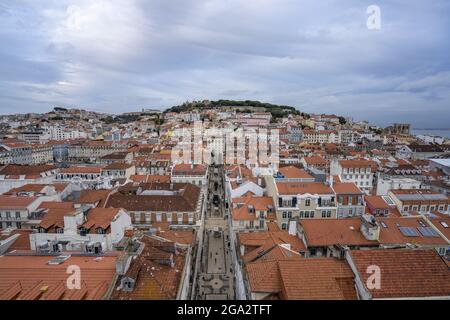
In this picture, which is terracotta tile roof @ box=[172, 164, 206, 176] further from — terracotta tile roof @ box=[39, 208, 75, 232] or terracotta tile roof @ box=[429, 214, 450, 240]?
terracotta tile roof @ box=[429, 214, 450, 240]

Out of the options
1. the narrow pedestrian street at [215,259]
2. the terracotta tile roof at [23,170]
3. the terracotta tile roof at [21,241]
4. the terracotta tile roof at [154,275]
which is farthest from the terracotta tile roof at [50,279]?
the terracotta tile roof at [23,170]

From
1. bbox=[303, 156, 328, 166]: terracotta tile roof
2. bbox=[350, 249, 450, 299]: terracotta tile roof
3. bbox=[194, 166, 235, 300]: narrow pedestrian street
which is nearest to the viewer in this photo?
bbox=[350, 249, 450, 299]: terracotta tile roof

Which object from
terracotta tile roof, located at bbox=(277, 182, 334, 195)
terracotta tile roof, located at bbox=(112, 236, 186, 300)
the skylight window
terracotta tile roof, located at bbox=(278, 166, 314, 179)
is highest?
terracotta tile roof, located at bbox=(278, 166, 314, 179)

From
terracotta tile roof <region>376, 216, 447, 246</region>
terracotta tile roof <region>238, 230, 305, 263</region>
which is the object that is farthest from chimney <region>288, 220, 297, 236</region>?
terracotta tile roof <region>376, 216, 447, 246</region>
